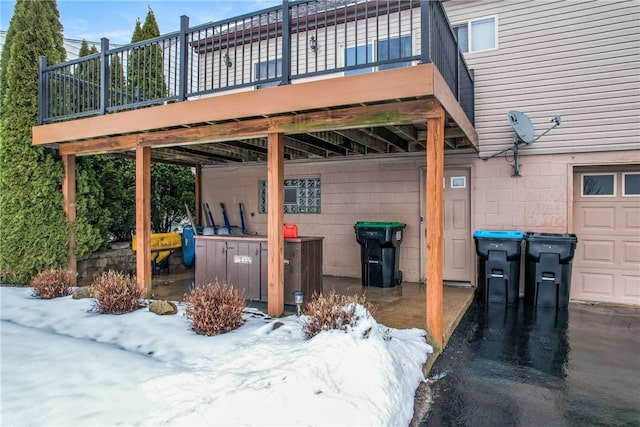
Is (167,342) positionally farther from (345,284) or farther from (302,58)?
(302,58)

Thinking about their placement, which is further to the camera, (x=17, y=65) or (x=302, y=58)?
(x=302, y=58)

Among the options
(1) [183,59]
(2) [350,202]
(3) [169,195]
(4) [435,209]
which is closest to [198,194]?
(3) [169,195]

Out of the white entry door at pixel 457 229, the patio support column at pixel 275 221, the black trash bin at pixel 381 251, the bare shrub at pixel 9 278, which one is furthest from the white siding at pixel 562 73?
the bare shrub at pixel 9 278

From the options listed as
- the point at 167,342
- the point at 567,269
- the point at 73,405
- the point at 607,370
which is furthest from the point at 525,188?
the point at 73,405

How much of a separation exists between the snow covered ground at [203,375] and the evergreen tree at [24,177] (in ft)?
7.70

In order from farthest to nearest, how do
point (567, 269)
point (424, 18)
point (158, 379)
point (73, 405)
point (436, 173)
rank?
point (567, 269) < point (436, 173) < point (424, 18) < point (158, 379) < point (73, 405)

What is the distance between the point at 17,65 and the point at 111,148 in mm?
2092

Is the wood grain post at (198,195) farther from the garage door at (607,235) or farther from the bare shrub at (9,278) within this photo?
the garage door at (607,235)

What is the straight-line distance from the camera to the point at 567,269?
5.44 meters

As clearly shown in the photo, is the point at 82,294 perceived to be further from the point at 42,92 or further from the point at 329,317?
the point at 329,317

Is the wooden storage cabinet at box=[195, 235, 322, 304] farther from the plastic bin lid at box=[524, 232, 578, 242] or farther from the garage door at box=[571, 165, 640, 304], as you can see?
the garage door at box=[571, 165, 640, 304]

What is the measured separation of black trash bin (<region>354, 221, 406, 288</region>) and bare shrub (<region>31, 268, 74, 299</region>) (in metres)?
4.29

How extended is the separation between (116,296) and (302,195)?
4.19 metres

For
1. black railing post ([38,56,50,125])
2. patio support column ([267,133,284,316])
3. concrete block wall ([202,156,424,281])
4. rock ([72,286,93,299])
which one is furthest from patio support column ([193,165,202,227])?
patio support column ([267,133,284,316])
